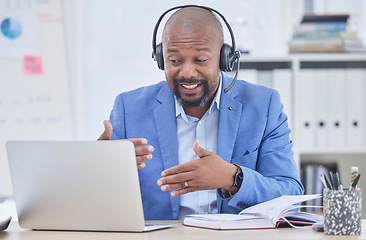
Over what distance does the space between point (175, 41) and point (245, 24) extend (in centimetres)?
126

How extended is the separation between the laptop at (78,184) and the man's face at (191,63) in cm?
55

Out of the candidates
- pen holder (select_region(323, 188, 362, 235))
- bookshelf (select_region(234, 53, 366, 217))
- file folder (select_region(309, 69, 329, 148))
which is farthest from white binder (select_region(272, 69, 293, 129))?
pen holder (select_region(323, 188, 362, 235))

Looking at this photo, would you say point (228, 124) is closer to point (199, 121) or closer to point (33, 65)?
point (199, 121)

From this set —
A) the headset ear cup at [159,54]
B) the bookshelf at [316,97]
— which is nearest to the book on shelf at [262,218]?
the headset ear cup at [159,54]

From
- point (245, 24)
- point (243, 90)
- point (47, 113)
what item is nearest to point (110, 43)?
point (47, 113)

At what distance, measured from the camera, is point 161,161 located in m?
1.68

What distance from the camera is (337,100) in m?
2.53

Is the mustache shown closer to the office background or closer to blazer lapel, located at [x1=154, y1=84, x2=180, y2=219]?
blazer lapel, located at [x1=154, y1=84, x2=180, y2=219]

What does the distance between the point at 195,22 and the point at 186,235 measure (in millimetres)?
772

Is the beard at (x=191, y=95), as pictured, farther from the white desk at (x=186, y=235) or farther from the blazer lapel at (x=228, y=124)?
the white desk at (x=186, y=235)

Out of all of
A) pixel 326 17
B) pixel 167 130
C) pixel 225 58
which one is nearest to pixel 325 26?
Answer: pixel 326 17

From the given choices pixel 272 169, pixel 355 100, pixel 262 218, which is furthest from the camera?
pixel 355 100

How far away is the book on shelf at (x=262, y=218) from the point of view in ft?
3.90

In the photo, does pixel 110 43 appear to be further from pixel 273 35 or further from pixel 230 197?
pixel 230 197
